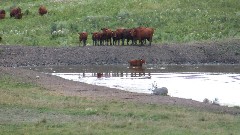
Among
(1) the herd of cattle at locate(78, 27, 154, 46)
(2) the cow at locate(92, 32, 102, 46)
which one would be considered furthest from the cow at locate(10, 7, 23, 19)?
(2) the cow at locate(92, 32, 102, 46)

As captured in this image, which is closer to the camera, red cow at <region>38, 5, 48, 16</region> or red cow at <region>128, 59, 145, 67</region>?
red cow at <region>128, 59, 145, 67</region>

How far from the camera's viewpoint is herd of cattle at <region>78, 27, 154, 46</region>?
4341cm

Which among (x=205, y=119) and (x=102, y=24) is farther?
(x=102, y=24)

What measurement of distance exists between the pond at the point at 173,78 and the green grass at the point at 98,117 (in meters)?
4.59

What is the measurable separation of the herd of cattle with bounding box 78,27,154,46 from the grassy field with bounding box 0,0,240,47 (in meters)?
1.62

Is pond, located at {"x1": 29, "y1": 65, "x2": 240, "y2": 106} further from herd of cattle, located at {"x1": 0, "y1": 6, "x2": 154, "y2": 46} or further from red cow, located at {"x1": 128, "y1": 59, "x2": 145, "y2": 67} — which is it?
herd of cattle, located at {"x1": 0, "y1": 6, "x2": 154, "y2": 46}

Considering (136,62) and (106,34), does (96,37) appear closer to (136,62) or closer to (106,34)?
(106,34)

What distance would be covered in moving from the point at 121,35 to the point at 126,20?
6264 mm

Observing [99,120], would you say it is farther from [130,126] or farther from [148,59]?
[148,59]

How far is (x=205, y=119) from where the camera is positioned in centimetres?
1986

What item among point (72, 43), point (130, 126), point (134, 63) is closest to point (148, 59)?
point (134, 63)

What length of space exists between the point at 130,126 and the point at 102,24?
104 feet

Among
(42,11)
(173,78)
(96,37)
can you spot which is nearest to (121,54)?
(96,37)

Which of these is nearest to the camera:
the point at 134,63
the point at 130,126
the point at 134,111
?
the point at 130,126
